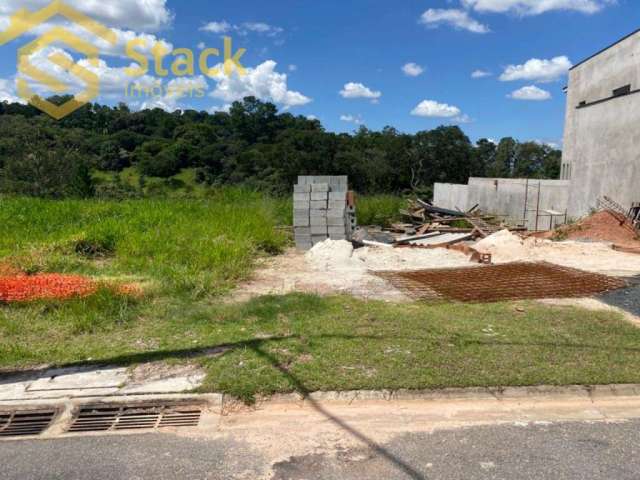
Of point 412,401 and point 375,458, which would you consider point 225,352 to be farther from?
point 375,458

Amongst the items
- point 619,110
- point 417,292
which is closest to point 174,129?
point 619,110

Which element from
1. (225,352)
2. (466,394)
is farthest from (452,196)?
(466,394)

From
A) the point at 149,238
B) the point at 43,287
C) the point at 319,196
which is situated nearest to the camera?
the point at 43,287

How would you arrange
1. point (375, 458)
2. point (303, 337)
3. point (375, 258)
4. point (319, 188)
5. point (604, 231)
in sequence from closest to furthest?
point (375, 458), point (303, 337), point (375, 258), point (319, 188), point (604, 231)

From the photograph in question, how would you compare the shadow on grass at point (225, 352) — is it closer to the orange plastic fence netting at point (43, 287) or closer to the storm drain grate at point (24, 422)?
the storm drain grate at point (24, 422)

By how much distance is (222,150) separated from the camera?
5103cm

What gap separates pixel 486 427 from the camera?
3.40m

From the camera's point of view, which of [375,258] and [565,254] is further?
[565,254]

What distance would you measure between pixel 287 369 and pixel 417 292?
347 centimetres

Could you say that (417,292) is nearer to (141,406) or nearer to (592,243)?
(141,406)

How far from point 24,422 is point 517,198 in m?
18.8

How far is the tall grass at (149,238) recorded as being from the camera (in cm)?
824

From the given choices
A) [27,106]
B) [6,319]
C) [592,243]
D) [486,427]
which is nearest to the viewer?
[486,427]

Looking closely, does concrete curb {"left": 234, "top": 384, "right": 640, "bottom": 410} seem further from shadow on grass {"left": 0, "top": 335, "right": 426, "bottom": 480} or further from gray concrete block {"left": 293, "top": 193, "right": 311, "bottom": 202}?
gray concrete block {"left": 293, "top": 193, "right": 311, "bottom": 202}
